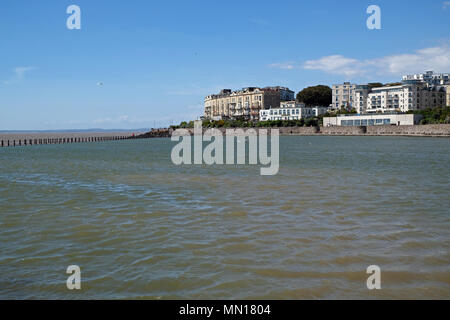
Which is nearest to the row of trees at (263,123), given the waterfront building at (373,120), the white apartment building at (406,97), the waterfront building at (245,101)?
the waterfront building at (373,120)

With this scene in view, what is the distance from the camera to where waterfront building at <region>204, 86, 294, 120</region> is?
125938mm

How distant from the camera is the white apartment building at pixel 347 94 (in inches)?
4434

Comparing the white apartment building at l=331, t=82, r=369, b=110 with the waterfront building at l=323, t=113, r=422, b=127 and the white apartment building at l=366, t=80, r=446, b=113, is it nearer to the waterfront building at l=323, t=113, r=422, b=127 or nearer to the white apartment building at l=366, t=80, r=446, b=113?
the white apartment building at l=366, t=80, r=446, b=113

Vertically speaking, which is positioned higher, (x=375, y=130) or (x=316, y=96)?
(x=316, y=96)

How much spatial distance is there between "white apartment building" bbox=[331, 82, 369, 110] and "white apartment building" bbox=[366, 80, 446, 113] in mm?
3539

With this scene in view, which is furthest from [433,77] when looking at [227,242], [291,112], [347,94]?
[227,242]

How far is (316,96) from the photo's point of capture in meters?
125

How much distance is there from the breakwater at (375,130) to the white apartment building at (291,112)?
8.48 meters

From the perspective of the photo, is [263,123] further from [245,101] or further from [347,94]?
[347,94]

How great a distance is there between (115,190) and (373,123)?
85.8 m

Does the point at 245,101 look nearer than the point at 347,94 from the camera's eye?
No

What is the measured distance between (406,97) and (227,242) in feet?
336

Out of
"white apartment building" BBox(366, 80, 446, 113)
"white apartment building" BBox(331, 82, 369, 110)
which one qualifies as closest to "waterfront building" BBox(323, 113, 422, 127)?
"white apartment building" BBox(366, 80, 446, 113)
